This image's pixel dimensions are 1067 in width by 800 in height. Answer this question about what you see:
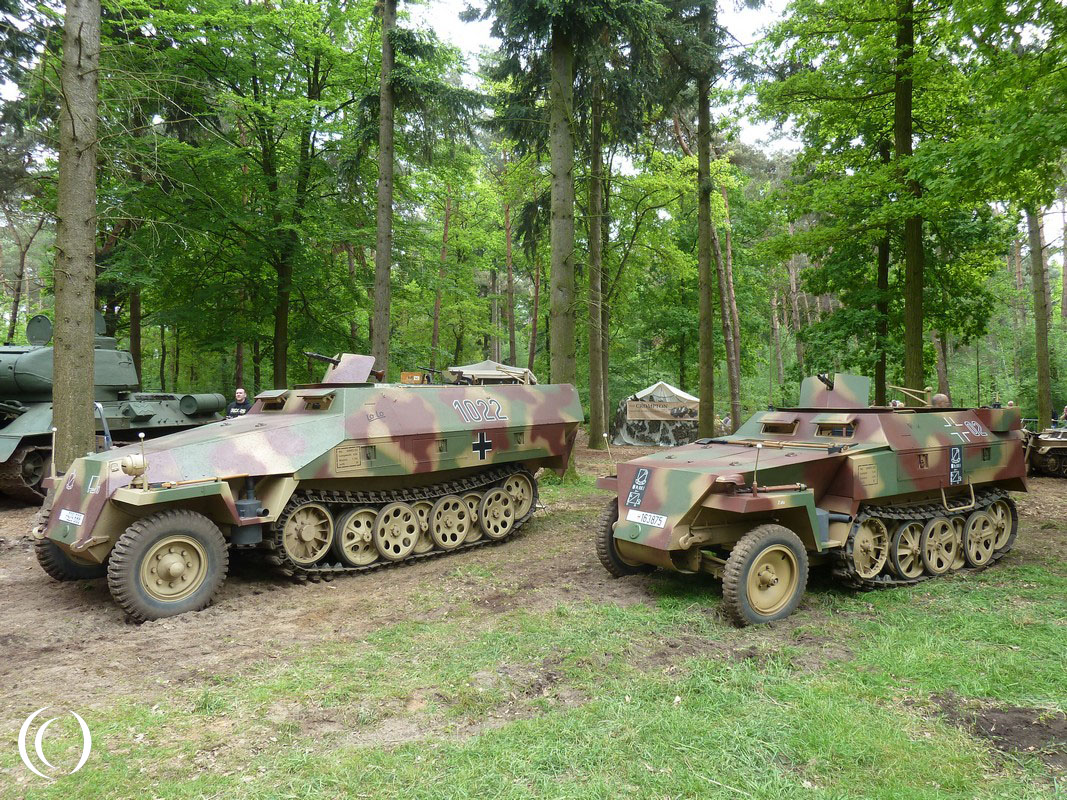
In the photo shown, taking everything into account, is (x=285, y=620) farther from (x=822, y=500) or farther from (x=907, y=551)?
(x=907, y=551)

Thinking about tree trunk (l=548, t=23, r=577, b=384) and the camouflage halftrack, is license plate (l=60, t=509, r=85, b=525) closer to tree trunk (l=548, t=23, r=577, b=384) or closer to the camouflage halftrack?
tree trunk (l=548, t=23, r=577, b=384)

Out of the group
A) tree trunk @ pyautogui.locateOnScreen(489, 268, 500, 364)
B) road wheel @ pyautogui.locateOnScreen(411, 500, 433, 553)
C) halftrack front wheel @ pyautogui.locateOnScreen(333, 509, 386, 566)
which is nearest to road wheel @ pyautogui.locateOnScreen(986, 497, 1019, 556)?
road wheel @ pyautogui.locateOnScreen(411, 500, 433, 553)

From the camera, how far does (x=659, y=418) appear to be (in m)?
23.7

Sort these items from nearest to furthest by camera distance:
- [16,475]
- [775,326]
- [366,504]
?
[366,504] → [16,475] → [775,326]

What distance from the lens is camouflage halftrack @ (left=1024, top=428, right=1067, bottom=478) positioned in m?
15.1

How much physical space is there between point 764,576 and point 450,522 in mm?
4123

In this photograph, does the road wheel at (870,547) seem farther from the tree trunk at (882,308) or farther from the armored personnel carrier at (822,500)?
the tree trunk at (882,308)

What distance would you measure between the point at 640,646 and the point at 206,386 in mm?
25815

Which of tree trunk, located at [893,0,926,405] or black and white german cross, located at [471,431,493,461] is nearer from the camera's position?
black and white german cross, located at [471,431,493,461]

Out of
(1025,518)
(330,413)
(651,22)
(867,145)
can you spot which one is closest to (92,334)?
(330,413)

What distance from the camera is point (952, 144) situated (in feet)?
31.8

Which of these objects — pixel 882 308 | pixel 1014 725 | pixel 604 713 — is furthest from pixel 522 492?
pixel 882 308

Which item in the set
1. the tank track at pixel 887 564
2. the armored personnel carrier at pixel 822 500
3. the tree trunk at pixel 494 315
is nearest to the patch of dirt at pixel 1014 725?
the armored personnel carrier at pixel 822 500

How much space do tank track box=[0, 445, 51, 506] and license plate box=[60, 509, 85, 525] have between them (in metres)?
5.36
